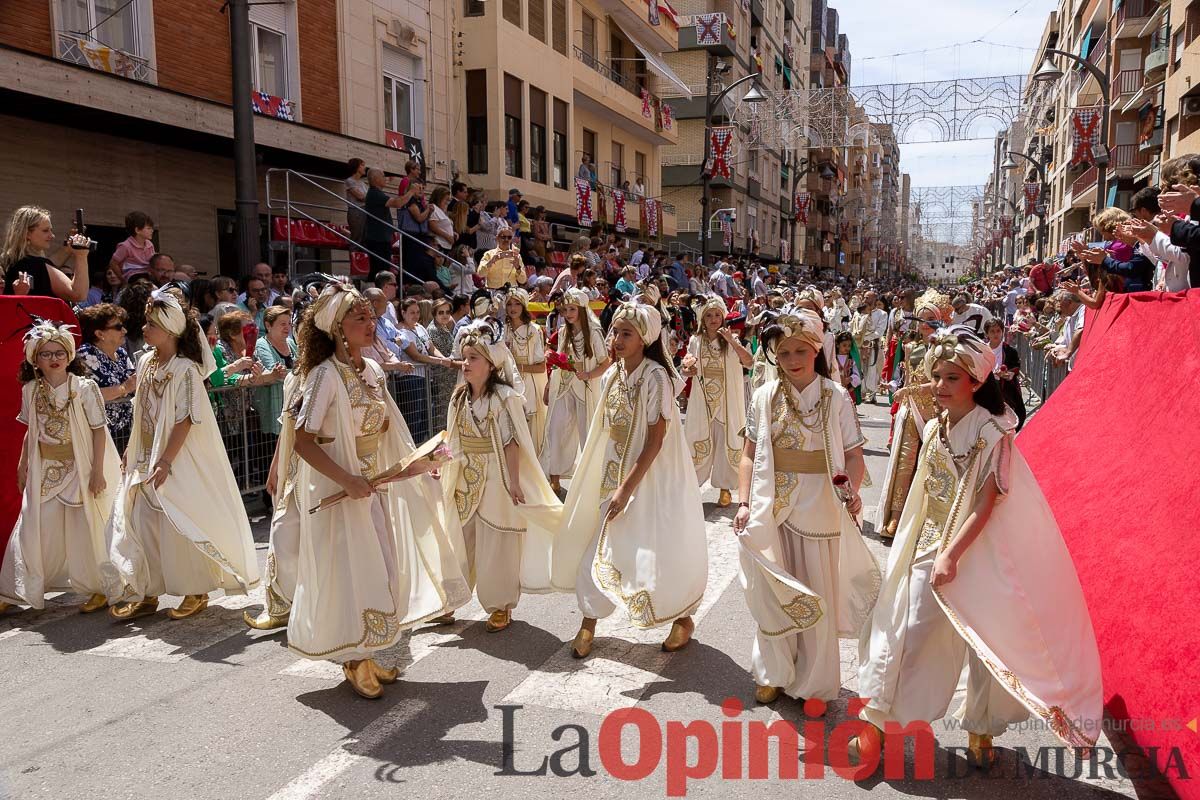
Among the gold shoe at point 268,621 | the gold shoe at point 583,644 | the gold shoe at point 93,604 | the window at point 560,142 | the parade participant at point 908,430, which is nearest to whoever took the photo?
the gold shoe at point 583,644

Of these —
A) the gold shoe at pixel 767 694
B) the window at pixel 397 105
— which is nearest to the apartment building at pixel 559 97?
the window at pixel 397 105

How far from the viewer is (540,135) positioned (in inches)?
926

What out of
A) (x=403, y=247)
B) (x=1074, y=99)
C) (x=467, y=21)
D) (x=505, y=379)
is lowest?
(x=505, y=379)

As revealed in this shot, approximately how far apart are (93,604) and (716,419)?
5.43m

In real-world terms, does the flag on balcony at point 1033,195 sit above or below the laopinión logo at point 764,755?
above

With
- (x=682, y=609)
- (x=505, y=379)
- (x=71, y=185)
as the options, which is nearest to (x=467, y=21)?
(x=71, y=185)

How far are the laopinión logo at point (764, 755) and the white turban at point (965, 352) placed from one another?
1.48m

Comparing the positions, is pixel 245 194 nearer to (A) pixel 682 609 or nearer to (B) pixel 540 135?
(A) pixel 682 609

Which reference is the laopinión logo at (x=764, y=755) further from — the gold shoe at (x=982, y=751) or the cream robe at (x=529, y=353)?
the cream robe at (x=529, y=353)

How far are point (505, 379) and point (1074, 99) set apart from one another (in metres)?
56.5

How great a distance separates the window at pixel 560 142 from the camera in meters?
24.8

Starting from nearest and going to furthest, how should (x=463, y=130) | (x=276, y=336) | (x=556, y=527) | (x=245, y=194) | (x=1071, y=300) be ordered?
1. (x=556, y=527)
2. (x=276, y=336)
3. (x=245, y=194)
4. (x=1071, y=300)
5. (x=463, y=130)

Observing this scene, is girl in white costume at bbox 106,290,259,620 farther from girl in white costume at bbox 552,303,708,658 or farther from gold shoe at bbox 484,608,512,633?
girl in white costume at bbox 552,303,708,658

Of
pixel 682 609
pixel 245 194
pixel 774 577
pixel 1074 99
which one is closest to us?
pixel 774 577
